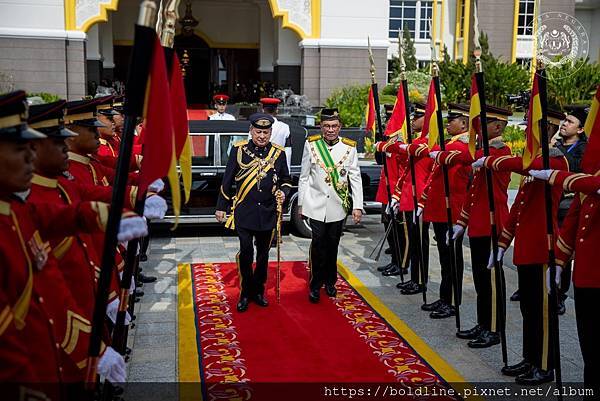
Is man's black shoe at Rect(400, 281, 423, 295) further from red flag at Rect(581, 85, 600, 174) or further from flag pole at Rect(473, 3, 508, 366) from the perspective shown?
red flag at Rect(581, 85, 600, 174)

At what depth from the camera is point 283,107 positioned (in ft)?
62.9

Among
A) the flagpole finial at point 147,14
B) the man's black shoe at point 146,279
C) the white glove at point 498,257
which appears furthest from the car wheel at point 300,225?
the flagpole finial at point 147,14

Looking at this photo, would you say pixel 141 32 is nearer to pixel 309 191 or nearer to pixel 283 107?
pixel 309 191

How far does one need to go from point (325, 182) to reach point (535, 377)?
2797 mm

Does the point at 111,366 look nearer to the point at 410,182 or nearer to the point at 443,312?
the point at 443,312

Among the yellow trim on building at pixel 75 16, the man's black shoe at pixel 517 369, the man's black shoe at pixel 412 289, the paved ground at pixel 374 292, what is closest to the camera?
the man's black shoe at pixel 517 369

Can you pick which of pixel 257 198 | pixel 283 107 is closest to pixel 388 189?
pixel 257 198

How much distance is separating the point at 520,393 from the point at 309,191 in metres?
2.95

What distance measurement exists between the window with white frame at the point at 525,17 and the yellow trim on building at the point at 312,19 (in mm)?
13961

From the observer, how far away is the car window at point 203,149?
31.3ft

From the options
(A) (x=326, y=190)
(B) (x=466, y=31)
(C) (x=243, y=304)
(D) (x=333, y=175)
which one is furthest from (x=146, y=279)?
(B) (x=466, y=31)

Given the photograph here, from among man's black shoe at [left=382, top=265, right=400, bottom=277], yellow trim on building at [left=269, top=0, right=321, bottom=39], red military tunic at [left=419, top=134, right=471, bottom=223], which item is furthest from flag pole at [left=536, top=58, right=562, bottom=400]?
yellow trim on building at [left=269, top=0, right=321, bottom=39]

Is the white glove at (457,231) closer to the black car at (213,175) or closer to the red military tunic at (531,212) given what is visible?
the red military tunic at (531,212)

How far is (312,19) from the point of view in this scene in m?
Answer: 19.4
